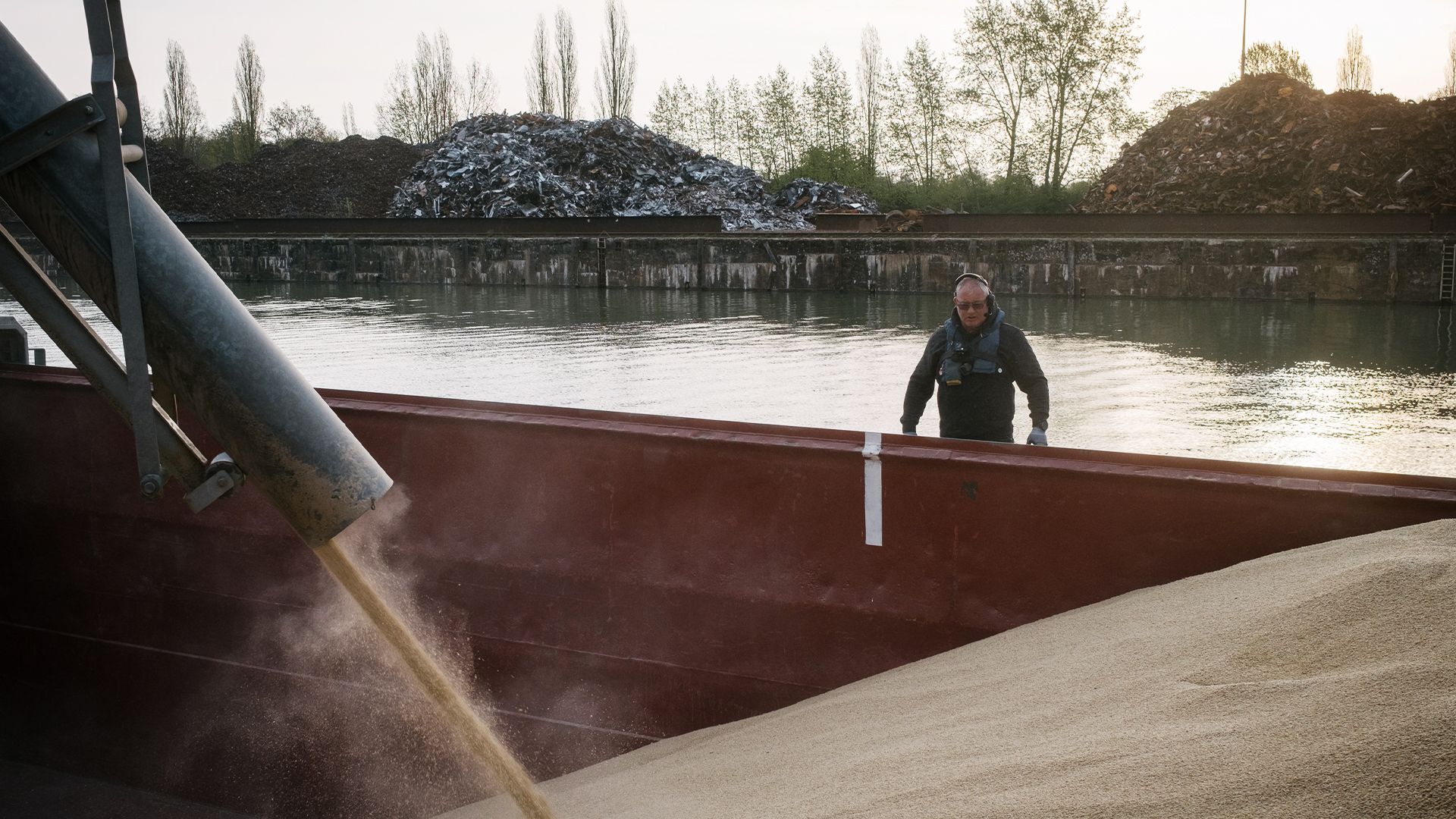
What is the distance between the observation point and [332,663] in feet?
15.5

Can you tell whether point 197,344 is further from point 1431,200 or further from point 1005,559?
point 1431,200

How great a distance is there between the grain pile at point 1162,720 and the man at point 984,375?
248 cm

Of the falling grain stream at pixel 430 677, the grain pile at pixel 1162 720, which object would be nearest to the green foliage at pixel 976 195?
the grain pile at pixel 1162 720

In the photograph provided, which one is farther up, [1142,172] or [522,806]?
[1142,172]

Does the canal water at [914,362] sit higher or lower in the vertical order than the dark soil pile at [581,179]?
lower

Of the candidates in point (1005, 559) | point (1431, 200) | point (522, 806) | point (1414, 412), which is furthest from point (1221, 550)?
point (1431, 200)

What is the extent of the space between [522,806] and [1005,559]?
1691 millimetres

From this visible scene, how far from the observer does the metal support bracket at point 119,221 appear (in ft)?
6.88

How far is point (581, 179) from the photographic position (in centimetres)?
4797

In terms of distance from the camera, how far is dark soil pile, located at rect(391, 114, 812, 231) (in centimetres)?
4525

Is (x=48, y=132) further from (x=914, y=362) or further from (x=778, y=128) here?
(x=778, y=128)

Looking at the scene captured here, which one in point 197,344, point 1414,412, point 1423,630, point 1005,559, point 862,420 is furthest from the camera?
point 1414,412

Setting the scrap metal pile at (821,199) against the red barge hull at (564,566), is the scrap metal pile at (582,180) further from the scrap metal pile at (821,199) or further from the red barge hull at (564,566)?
the red barge hull at (564,566)

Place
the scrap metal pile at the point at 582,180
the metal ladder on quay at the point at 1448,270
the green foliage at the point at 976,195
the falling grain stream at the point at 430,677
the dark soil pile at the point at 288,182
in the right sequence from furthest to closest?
1. the dark soil pile at the point at 288,182
2. the green foliage at the point at 976,195
3. the scrap metal pile at the point at 582,180
4. the metal ladder on quay at the point at 1448,270
5. the falling grain stream at the point at 430,677
